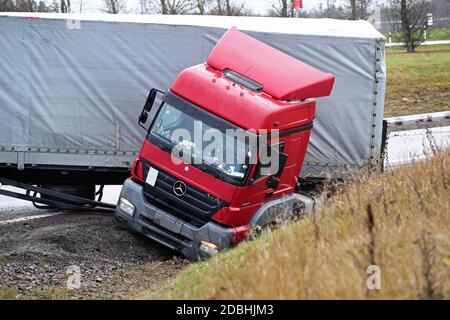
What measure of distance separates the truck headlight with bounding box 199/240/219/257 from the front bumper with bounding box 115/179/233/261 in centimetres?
3

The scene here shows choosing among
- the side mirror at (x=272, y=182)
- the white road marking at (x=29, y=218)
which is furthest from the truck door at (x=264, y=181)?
the white road marking at (x=29, y=218)

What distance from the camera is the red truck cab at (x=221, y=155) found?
9.66 m

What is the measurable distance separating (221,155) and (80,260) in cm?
243

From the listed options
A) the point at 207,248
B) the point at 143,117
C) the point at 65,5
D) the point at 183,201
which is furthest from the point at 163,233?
the point at 65,5

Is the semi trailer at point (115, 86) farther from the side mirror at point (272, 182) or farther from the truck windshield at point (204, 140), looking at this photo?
the side mirror at point (272, 182)

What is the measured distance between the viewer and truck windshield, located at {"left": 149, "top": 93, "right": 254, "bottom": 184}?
968 centimetres

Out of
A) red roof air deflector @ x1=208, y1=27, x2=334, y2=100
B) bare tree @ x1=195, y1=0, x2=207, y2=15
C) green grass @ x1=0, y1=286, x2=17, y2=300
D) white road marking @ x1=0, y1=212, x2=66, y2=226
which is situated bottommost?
white road marking @ x1=0, y1=212, x2=66, y2=226

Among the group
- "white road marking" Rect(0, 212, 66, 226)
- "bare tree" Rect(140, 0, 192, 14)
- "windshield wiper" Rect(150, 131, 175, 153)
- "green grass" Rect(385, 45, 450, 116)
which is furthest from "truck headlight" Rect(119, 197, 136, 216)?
"bare tree" Rect(140, 0, 192, 14)

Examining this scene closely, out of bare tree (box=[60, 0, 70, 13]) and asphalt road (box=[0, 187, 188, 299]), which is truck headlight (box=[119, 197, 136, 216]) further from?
bare tree (box=[60, 0, 70, 13])

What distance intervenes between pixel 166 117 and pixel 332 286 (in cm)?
542

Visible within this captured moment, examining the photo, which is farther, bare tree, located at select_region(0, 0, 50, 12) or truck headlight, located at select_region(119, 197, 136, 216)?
bare tree, located at select_region(0, 0, 50, 12)

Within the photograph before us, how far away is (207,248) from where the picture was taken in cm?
957

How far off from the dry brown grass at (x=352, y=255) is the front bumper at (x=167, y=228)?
160cm

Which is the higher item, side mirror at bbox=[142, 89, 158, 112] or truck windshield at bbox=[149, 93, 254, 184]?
side mirror at bbox=[142, 89, 158, 112]
